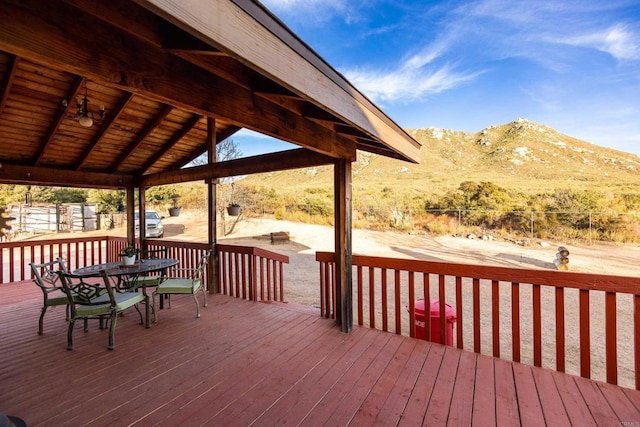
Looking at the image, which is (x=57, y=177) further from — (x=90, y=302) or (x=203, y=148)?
(x=90, y=302)

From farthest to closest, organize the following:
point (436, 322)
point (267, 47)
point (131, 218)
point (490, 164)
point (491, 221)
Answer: point (490, 164)
point (491, 221)
point (131, 218)
point (436, 322)
point (267, 47)

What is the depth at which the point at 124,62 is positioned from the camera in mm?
1306

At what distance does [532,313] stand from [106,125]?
21.0 feet

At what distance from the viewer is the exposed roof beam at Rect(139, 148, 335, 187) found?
122 inches

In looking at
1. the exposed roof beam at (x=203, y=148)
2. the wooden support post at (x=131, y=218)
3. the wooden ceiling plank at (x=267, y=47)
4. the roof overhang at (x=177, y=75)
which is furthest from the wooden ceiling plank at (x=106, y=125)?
the wooden ceiling plank at (x=267, y=47)

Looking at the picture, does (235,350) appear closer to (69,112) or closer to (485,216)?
(69,112)

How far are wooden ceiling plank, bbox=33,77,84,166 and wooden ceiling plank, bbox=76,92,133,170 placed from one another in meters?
0.44

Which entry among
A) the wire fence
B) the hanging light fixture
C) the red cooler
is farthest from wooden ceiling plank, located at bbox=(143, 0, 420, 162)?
the wire fence

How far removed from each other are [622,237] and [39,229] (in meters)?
25.0

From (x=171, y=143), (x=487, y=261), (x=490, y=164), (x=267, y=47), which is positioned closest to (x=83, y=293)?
(x=171, y=143)

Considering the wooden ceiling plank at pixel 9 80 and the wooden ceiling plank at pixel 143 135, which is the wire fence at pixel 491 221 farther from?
the wooden ceiling plank at pixel 9 80

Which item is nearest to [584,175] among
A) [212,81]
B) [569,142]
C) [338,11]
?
[569,142]

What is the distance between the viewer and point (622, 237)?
35.0ft

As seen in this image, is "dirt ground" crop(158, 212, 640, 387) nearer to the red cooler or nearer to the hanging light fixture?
the red cooler
